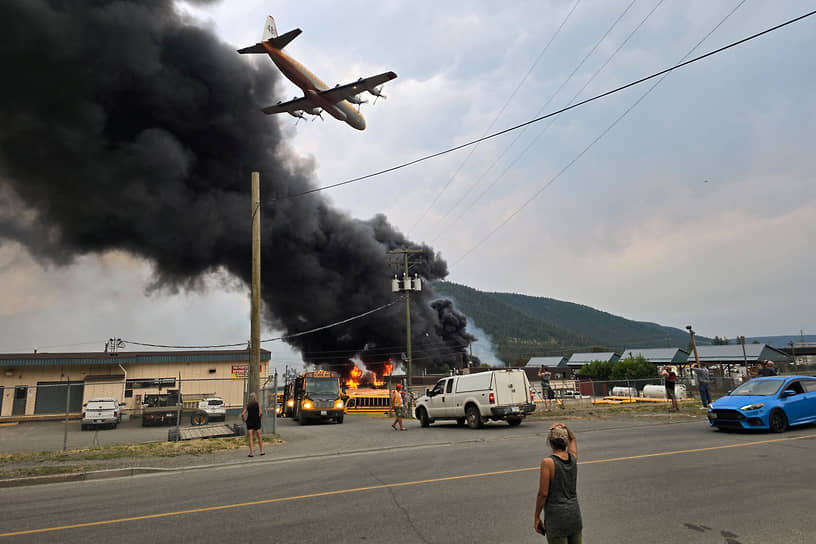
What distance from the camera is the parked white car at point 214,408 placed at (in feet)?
76.5

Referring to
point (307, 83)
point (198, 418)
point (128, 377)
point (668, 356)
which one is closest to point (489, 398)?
point (198, 418)

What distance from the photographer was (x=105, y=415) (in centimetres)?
2298

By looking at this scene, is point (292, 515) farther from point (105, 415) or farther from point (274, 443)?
point (105, 415)

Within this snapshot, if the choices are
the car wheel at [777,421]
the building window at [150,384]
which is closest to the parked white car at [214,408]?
the building window at [150,384]

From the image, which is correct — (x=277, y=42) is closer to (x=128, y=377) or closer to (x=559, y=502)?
(x=128, y=377)

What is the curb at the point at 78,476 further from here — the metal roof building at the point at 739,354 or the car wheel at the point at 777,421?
the metal roof building at the point at 739,354

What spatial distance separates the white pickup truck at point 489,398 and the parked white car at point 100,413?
17.0m

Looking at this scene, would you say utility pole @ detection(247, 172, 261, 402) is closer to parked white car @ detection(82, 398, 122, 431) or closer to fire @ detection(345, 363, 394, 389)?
parked white car @ detection(82, 398, 122, 431)

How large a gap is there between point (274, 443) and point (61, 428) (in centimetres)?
1746

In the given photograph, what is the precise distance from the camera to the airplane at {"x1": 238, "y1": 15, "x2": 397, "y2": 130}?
26.6 metres

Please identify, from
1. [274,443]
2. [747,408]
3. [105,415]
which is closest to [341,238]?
[105,415]

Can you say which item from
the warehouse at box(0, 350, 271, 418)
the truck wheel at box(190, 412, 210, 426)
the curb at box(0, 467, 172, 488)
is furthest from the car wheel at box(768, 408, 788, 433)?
the warehouse at box(0, 350, 271, 418)

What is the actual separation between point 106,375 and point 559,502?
117 feet

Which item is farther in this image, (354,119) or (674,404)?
(354,119)
